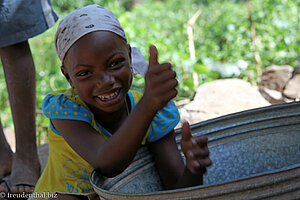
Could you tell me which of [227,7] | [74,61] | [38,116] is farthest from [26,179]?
[227,7]

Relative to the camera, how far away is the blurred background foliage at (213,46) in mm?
3750

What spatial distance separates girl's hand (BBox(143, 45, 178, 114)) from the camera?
3.46 feet

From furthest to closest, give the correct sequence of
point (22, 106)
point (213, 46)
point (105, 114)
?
point (213, 46)
point (22, 106)
point (105, 114)

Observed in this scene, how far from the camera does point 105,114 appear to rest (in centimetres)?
155

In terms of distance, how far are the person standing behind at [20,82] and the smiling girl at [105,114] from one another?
498 millimetres

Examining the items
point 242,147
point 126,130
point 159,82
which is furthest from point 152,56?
point 242,147

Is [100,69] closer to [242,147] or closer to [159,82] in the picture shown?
[159,82]

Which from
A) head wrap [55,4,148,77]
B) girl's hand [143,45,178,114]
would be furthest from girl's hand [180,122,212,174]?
head wrap [55,4,148,77]

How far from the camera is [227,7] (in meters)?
5.71

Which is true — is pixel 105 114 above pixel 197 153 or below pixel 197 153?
below

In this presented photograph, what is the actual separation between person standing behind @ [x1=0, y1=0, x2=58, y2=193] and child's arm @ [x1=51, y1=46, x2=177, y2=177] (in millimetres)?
622

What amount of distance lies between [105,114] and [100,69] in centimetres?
27

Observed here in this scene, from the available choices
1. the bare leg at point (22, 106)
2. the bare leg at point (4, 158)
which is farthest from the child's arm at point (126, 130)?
the bare leg at point (4, 158)

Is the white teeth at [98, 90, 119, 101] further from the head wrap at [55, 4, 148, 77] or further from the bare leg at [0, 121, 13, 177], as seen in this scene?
the bare leg at [0, 121, 13, 177]
